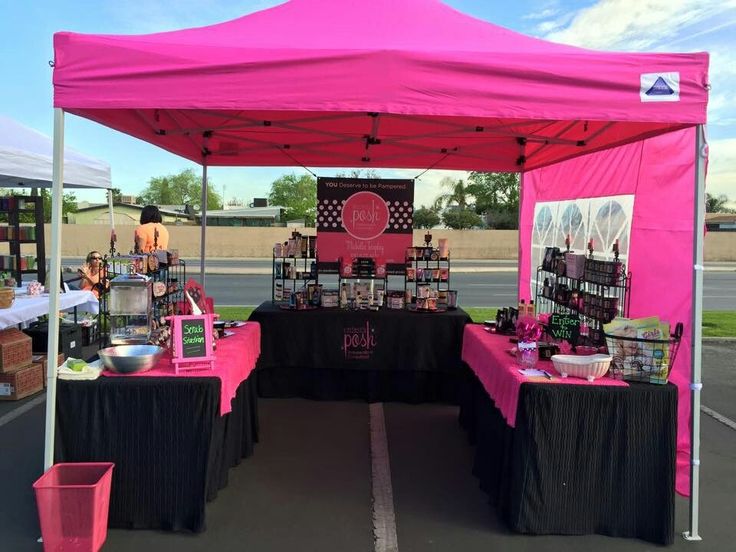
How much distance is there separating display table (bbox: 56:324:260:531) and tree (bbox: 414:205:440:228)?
3585cm

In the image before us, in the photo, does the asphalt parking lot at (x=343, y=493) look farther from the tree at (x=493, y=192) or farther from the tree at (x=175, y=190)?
the tree at (x=175, y=190)

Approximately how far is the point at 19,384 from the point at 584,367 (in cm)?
480

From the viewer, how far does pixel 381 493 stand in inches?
136

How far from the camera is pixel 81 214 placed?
5125 centimetres

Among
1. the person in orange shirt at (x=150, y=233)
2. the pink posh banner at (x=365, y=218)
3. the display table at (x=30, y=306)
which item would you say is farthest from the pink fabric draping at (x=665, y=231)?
the display table at (x=30, y=306)

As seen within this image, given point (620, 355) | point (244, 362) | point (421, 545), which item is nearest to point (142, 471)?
point (244, 362)

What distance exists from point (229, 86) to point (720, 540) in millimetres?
3379

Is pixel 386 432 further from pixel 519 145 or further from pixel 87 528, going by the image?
pixel 519 145

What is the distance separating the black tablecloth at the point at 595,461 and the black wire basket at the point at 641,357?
0.30 feet

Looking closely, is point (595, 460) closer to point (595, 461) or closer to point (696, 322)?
point (595, 461)

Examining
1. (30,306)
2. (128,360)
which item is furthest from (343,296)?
(30,306)

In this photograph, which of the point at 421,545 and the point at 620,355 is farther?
the point at 620,355

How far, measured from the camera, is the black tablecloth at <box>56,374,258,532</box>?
2.90 meters

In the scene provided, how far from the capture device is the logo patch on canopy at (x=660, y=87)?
280 centimetres
